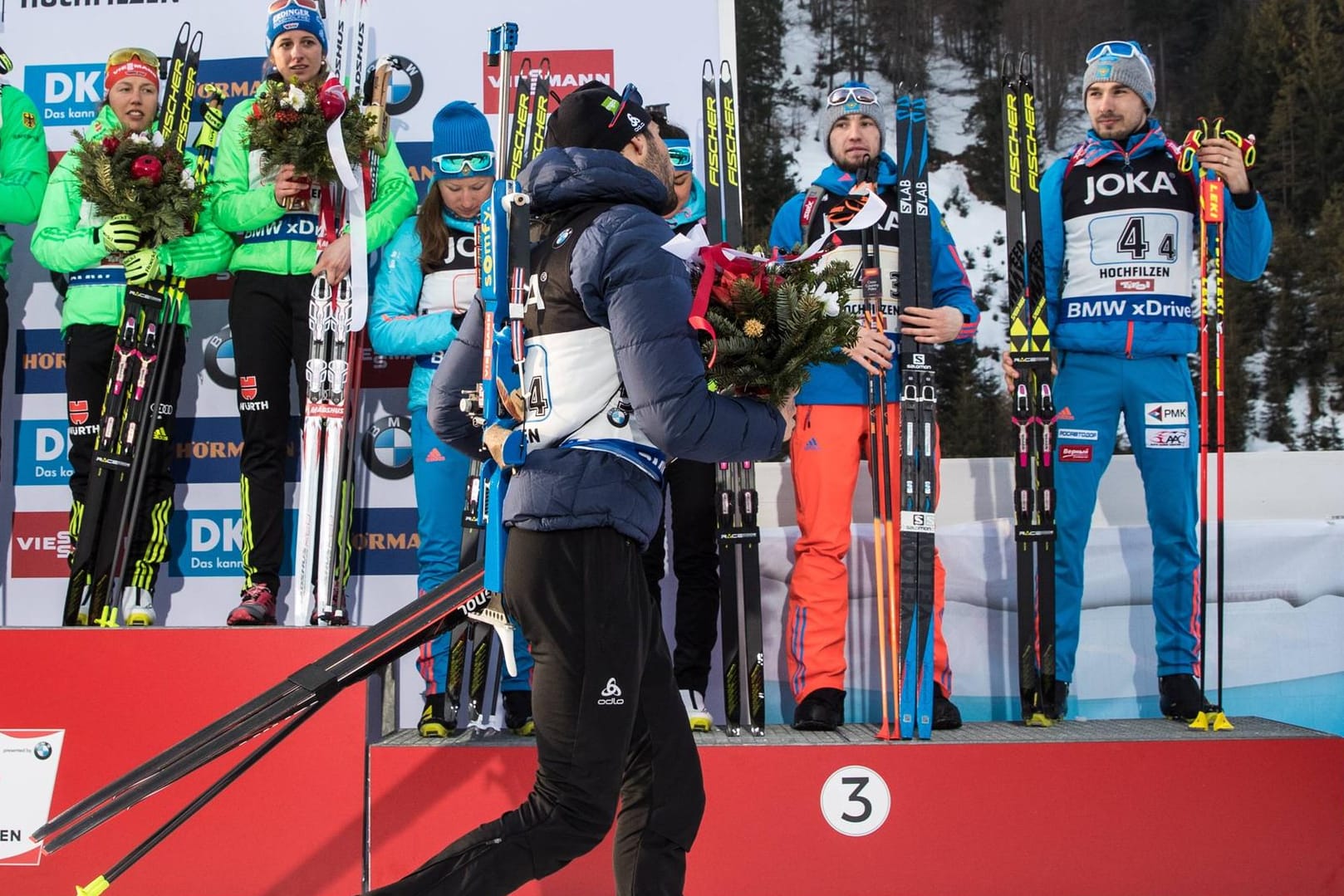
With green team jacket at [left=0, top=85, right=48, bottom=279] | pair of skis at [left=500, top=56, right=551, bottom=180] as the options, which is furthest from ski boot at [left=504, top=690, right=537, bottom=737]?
green team jacket at [left=0, top=85, right=48, bottom=279]

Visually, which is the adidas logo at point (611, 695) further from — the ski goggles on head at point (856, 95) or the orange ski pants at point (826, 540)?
the ski goggles on head at point (856, 95)

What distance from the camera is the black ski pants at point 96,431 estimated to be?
3.86 meters

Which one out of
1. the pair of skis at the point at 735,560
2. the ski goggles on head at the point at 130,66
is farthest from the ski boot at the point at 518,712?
the ski goggles on head at the point at 130,66

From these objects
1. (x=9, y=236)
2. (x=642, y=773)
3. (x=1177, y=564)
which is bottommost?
(x=642, y=773)

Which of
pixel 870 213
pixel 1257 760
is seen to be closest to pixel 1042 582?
pixel 1257 760

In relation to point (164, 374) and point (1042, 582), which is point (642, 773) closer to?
point (1042, 582)

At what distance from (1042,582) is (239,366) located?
8.68 feet

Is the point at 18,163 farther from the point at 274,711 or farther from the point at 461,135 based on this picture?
the point at 274,711

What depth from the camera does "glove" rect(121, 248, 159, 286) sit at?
3807mm

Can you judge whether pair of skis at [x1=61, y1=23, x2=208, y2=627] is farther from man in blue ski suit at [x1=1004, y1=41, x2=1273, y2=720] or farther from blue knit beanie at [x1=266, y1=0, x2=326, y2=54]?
man in blue ski suit at [x1=1004, y1=41, x2=1273, y2=720]

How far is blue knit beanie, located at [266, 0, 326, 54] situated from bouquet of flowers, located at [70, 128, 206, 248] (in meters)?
0.54

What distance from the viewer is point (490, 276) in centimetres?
217

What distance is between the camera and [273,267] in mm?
3877

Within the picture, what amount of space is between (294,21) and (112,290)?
108 cm
